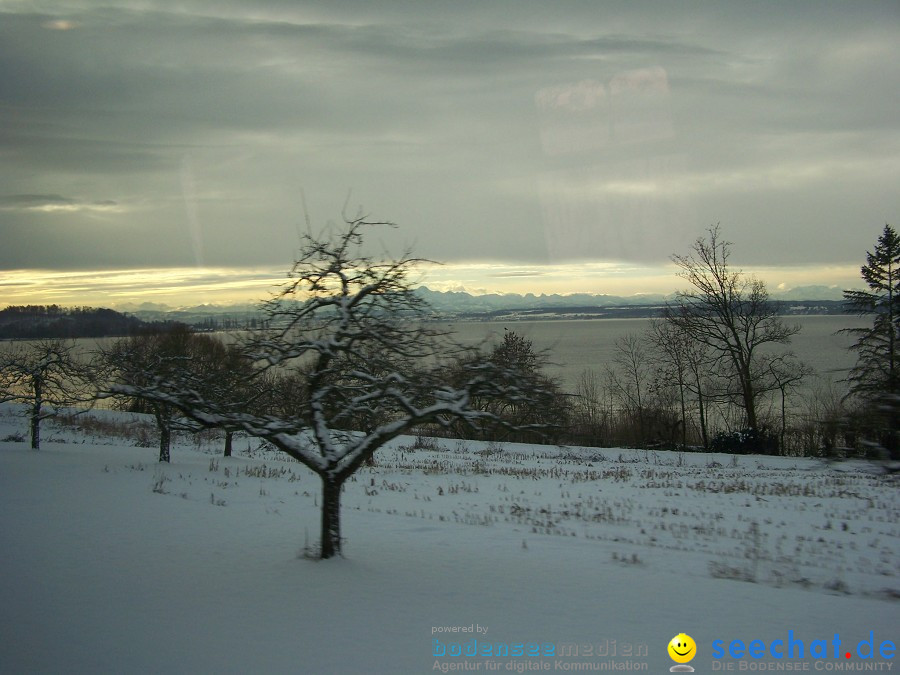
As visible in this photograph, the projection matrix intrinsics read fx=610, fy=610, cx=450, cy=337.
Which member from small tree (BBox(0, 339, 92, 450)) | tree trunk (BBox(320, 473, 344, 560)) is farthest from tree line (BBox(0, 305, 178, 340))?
tree trunk (BBox(320, 473, 344, 560))

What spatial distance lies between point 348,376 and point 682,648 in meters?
5.25

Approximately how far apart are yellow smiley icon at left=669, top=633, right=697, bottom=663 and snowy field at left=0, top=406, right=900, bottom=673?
0.09 m

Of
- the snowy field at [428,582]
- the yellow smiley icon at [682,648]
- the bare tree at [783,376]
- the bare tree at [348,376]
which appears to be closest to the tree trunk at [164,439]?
the snowy field at [428,582]

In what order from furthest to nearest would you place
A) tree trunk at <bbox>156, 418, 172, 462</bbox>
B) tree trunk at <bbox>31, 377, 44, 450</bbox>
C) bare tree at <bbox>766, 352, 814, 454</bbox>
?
1. bare tree at <bbox>766, 352, 814, 454</bbox>
2. tree trunk at <bbox>31, 377, 44, 450</bbox>
3. tree trunk at <bbox>156, 418, 172, 462</bbox>

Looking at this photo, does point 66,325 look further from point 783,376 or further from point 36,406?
point 783,376

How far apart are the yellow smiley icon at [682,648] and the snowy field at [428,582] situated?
0.28ft

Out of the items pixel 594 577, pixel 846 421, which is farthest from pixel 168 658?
pixel 846 421

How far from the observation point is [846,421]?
6641mm

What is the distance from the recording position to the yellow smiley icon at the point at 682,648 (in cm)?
607

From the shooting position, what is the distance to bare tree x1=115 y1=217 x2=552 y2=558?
7898mm

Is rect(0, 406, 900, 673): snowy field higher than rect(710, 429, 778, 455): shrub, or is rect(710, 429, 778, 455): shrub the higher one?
rect(0, 406, 900, 673): snowy field

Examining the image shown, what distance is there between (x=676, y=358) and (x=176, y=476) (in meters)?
39.4

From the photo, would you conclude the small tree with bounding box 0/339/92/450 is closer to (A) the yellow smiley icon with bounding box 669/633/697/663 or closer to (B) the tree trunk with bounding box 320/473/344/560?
(B) the tree trunk with bounding box 320/473/344/560

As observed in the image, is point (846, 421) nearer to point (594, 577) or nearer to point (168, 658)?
point (594, 577)
